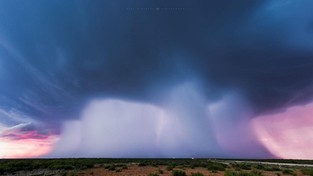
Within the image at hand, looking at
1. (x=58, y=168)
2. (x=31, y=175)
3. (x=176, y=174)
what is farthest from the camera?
(x=58, y=168)

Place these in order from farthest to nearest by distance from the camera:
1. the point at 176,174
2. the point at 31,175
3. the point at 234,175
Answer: the point at 31,175 → the point at 176,174 → the point at 234,175

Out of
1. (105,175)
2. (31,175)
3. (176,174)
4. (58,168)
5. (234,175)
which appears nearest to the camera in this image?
(234,175)

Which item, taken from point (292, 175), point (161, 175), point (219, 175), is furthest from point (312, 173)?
point (161, 175)

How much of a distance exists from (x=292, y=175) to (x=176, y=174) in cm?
1394

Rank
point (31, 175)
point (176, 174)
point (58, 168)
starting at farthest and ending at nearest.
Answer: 1. point (58, 168)
2. point (31, 175)
3. point (176, 174)

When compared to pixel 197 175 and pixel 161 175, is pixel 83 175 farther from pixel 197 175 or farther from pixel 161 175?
pixel 197 175

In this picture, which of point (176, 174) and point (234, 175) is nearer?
point (234, 175)

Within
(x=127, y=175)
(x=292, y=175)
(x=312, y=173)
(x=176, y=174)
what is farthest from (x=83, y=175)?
(x=312, y=173)

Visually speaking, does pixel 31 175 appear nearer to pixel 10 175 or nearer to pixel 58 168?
pixel 10 175

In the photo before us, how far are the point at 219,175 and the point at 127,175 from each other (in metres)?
11.2

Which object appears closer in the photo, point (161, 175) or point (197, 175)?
point (197, 175)

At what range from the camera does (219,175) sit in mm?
32688

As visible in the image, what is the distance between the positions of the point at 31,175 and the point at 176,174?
2260 cm

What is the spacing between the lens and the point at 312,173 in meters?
33.1
